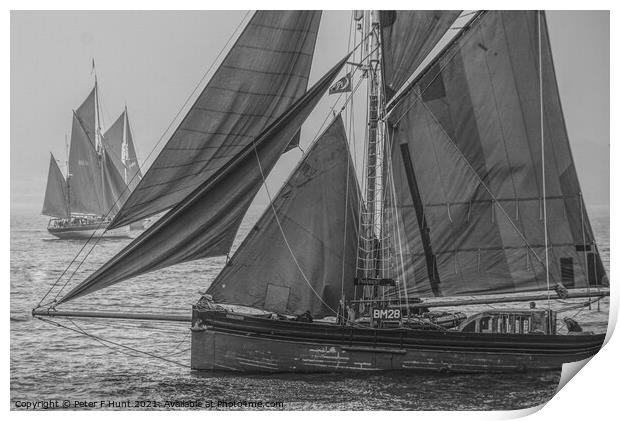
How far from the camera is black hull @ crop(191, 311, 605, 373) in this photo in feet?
45.6

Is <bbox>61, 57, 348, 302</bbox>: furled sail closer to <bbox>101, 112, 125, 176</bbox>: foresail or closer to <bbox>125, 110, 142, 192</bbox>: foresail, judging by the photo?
<bbox>125, 110, 142, 192</bbox>: foresail

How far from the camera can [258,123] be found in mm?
13695

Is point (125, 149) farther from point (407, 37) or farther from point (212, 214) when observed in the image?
point (407, 37)

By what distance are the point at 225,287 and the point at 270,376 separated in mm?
1388

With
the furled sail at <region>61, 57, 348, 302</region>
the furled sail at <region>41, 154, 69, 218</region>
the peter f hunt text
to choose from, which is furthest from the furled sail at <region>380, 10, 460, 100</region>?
the furled sail at <region>41, 154, 69, 218</region>

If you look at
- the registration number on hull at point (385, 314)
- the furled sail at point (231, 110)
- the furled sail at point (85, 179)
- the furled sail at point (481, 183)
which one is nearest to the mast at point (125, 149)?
the furled sail at point (85, 179)

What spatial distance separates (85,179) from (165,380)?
30.7 ft

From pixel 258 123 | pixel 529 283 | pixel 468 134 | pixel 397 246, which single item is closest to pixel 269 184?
pixel 258 123

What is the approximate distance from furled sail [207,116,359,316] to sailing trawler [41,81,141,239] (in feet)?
6.45

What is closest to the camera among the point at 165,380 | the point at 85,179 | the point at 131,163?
the point at 165,380

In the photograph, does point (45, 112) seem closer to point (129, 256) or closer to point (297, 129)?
point (129, 256)

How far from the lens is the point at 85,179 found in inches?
876


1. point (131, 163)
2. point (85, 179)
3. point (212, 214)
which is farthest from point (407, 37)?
point (85, 179)

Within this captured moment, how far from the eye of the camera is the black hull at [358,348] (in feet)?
45.6
